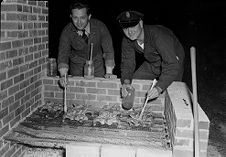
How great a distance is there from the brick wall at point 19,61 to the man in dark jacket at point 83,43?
1.32 ft

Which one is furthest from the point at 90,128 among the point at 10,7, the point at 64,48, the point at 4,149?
the point at 10,7

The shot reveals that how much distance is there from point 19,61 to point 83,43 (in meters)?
1.49

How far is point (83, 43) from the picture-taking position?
4898mm

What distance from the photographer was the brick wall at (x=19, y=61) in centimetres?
332

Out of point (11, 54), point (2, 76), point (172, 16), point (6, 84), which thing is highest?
point (172, 16)

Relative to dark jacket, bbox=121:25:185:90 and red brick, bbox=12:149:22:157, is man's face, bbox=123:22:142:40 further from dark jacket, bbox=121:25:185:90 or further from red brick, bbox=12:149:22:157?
red brick, bbox=12:149:22:157

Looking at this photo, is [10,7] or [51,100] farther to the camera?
[51,100]

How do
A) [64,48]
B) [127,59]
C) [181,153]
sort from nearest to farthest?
[181,153]
[127,59]
[64,48]

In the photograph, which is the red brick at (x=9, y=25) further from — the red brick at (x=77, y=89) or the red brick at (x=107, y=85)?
the red brick at (x=107, y=85)

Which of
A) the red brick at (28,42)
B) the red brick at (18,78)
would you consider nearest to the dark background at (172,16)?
the red brick at (28,42)

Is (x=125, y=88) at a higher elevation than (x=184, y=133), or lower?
higher

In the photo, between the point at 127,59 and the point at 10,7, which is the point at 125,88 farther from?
the point at 10,7

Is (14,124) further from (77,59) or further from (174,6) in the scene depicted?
(174,6)

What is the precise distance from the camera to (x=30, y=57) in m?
4.01
